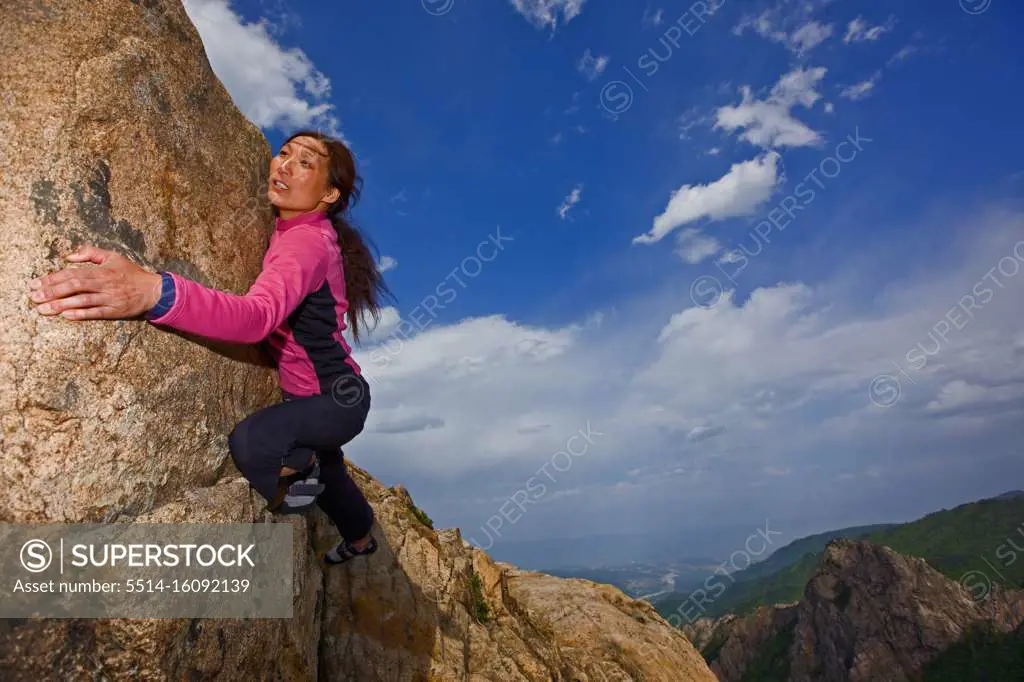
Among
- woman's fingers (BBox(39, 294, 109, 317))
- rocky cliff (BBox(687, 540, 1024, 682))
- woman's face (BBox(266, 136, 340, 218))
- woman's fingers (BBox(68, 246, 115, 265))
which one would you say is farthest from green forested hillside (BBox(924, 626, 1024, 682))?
woman's fingers (BBox(68, 246, 115, 265))

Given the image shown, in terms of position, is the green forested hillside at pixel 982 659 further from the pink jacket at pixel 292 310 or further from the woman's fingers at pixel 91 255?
the woman's fingers at pixel 91 255

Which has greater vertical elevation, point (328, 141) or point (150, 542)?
point (328, 141)

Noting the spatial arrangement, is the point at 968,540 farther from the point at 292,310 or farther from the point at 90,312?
the point at 90,312

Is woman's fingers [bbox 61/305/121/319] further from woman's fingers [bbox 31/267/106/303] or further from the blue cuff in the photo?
the blue cuff

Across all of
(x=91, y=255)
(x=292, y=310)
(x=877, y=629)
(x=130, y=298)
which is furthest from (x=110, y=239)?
(x=877, y=629)

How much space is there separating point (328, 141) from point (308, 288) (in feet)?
7.58

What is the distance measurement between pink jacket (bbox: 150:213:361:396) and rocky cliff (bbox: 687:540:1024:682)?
9818cm

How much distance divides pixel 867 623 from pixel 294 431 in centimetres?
10052

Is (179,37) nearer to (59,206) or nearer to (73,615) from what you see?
(59,206)

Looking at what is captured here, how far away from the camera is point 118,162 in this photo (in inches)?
Answer: 254

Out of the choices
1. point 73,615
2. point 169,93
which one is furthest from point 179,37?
point 73,615

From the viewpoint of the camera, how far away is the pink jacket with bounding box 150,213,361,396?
5590 millimetres

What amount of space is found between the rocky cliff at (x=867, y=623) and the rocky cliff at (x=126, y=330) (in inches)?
3816

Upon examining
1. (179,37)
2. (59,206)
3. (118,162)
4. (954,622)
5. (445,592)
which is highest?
(179,37)
